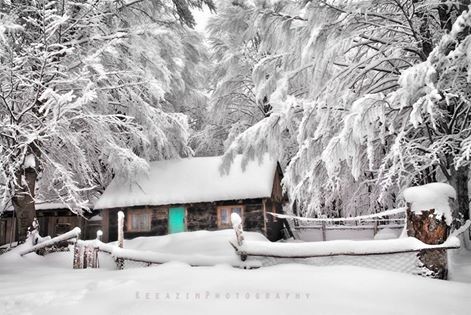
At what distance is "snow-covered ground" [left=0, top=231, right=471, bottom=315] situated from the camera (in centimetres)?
485

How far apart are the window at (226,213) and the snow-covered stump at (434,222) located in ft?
34.8

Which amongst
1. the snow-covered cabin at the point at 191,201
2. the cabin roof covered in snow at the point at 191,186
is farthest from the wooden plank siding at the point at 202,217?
the cabin roof covered in snow at the point at 191,186

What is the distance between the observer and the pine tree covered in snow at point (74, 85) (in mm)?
11109

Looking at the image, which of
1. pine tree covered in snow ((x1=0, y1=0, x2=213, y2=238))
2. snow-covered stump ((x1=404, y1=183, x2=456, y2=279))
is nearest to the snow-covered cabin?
pine tree covered in snow ((x1=0, y1=0, x2=213, y2=238))

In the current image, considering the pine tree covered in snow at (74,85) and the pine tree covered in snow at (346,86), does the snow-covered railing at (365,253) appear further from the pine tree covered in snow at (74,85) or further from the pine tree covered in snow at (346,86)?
the pine tree covered in snow at (74,85)

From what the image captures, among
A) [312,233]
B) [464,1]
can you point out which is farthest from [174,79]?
[464,1]

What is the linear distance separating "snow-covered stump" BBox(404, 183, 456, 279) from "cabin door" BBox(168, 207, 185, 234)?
39.3 feet

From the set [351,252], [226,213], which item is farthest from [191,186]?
[351,252]

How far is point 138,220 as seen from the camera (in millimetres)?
17422

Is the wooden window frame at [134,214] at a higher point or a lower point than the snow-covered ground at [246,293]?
higher

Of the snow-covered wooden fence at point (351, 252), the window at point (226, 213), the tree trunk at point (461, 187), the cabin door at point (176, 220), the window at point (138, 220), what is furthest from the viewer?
the window at point (138, 220)

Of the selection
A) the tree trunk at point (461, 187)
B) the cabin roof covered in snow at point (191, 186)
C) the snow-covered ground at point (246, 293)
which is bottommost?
the snow-covered ground at point (246, 293)

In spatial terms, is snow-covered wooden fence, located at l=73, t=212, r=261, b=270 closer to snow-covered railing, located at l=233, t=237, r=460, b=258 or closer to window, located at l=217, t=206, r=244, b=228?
snow-covered railing, located at l=233, t=237, r=460, b=258

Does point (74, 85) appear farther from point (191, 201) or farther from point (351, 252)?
point (351, 252)
